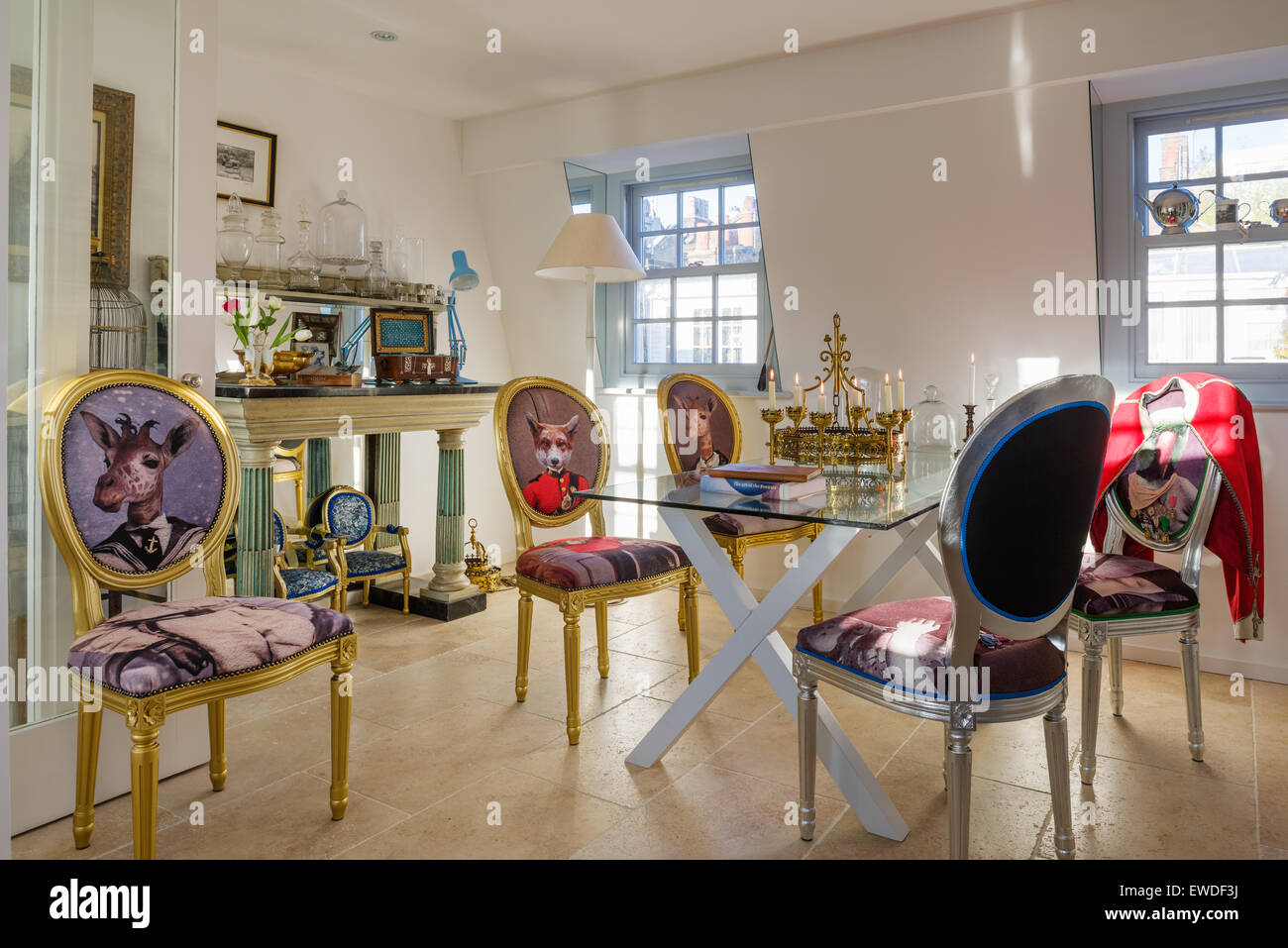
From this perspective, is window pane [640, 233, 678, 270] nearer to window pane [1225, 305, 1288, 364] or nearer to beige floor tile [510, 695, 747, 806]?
window pane [1225, 305, 1288, 364]

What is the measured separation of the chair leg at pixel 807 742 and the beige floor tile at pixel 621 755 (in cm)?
43

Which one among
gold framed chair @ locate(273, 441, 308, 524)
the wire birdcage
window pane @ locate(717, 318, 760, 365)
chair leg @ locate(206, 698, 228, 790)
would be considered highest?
window pane @ locate(717, 318, 760, 365)

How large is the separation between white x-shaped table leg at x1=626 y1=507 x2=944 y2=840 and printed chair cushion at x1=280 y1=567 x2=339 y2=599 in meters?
1.63

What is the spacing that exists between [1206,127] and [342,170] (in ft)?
12.2

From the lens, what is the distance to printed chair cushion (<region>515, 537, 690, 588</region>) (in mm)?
2664

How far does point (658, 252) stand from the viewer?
5.00 metres

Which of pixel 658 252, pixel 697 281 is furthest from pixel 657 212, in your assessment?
pixel 697 281

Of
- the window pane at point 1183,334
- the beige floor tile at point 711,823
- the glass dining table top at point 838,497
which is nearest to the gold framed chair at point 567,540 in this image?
the glass dining table top at point 838,497

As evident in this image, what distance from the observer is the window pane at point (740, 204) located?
4.66 meters

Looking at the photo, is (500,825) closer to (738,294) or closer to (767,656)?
(767,656)

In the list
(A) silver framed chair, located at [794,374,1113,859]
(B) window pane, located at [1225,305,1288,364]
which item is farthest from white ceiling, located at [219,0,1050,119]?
(A) silver framed chair, located at [794,374,1113,859]

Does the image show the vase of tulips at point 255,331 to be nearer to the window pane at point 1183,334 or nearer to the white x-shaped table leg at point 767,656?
the white x-shaped table leg at point 767,656

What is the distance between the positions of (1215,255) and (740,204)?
213cm
